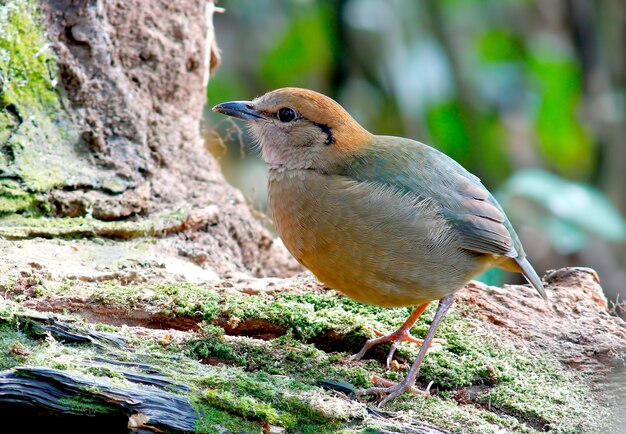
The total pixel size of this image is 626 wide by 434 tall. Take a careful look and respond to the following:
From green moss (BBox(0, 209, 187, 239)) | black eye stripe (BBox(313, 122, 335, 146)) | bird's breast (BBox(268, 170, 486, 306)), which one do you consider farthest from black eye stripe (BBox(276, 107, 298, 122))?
green moss (BBox(0, 209, 187, 239))

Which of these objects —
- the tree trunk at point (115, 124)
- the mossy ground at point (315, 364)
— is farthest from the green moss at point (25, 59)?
the mossy ground at point (315, 364)

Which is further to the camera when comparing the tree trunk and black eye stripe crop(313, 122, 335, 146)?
the tree trunk

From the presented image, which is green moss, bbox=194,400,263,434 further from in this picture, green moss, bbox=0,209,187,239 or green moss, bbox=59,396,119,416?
green moss, bbox=0,209,187,239

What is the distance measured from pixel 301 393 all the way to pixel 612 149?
6229 mm

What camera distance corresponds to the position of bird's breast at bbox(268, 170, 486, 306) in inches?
136

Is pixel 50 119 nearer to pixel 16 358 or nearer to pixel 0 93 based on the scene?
pixel 0 93

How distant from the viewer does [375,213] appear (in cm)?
351

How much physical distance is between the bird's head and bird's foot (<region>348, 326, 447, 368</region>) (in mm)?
853

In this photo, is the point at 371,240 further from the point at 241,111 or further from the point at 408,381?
the point at 241,111

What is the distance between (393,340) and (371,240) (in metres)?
0.58

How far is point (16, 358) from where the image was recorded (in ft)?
9.29

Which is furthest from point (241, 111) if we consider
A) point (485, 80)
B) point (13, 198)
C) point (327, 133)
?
point (485, 80)

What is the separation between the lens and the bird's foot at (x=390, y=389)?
332cm

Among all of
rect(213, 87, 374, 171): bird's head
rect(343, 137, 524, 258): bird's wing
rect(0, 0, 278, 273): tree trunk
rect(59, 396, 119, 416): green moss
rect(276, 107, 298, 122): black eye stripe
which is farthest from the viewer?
rect(0, 0, 278, 273): tree trunk
